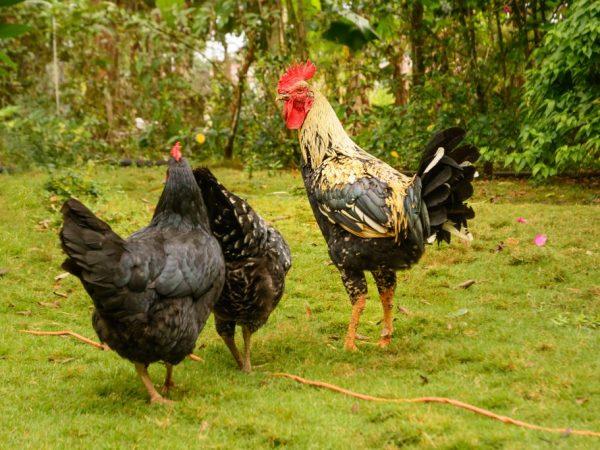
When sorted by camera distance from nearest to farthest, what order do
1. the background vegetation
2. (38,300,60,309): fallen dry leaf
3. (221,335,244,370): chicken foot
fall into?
(221,335,244,370): chicken foot → (38,300,60,309): fallen dry leaf → the background vegetation

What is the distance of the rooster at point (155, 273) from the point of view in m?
4.27

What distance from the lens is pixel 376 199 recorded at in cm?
587

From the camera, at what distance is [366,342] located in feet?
21.4

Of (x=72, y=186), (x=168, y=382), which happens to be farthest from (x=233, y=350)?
(x=72, y=186)

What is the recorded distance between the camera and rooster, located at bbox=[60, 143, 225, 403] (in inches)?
168

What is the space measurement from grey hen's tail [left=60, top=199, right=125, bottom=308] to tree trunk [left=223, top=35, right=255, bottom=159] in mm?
10154

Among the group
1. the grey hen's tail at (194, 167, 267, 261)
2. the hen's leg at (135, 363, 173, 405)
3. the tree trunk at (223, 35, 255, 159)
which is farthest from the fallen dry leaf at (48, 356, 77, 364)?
the tree trunk at (223, 35, 255, 159)

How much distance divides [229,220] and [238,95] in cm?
928

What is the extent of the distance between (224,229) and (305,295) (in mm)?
2369

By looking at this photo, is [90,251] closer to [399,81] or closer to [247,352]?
[247,352]

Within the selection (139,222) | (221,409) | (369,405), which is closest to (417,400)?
(369,405)

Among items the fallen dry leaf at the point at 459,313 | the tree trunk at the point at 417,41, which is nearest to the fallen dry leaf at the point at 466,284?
the fallen dry leaf at the point at 459,313

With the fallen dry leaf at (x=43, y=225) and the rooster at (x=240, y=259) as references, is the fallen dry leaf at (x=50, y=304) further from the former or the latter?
the rooster at (x=240, y=259)

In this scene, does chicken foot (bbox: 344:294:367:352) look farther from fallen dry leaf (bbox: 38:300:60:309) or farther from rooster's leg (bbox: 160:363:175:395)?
fallen dry leaf (bbox: 38:300:60:309)
